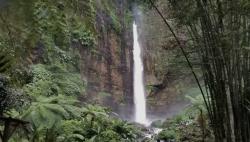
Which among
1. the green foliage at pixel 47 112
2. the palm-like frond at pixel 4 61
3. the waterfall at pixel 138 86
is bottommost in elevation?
the palm-like frond at pixel 4 61

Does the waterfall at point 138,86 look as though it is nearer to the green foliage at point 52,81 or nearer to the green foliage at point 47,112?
the green foliage at point 52,81

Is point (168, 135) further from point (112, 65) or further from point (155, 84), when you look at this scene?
point (155, 84)

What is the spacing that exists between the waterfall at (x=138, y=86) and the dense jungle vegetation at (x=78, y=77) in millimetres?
4082

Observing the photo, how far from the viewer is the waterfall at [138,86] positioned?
→ 15578 millimetres

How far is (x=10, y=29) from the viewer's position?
1183 millimetres

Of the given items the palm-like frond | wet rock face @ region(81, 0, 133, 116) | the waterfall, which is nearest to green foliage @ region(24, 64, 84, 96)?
wet rock face @ region(81, 0, 133, 116)

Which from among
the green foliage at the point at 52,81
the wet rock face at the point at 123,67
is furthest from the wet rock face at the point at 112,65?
the green foliage at the point at 52,81

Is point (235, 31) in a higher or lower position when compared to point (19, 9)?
higher

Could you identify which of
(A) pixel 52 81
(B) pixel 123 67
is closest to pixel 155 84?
(B) pixel 123 67

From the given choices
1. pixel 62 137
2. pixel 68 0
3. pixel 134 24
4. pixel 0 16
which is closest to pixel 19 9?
pixel 0 16

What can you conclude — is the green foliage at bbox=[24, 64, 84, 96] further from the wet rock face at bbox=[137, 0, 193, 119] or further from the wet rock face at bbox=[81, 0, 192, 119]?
the wet rock face at bbox=[137, 0, 193, 119]

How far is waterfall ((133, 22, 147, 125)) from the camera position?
1558 centimetres

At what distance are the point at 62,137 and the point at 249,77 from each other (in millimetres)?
2881

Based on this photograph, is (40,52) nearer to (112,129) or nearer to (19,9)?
(112,129)
